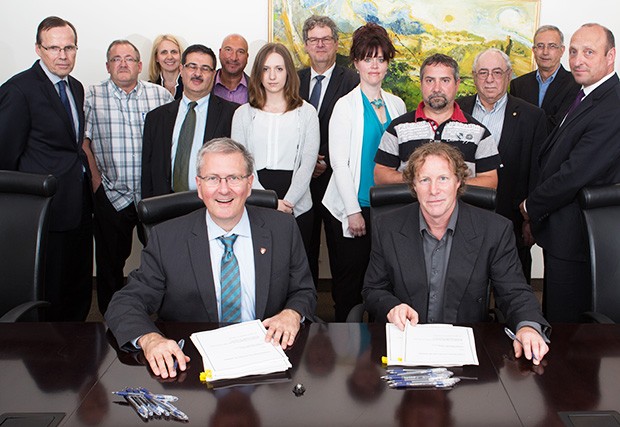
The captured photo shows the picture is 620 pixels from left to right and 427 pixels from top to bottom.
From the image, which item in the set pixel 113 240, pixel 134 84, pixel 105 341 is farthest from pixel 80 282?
pixel 105 341

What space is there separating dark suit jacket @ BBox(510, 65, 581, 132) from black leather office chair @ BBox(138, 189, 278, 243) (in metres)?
2.33

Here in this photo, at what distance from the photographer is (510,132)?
3.77 metres

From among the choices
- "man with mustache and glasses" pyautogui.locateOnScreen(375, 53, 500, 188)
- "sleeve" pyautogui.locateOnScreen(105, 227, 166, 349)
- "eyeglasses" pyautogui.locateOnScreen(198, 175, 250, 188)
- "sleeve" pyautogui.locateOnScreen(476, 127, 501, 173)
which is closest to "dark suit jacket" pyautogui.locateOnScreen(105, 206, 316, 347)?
"sleeve" pyautogui.locateOnScreen(105, 227, 166, 349)

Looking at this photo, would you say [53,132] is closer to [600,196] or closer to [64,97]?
[64,97]

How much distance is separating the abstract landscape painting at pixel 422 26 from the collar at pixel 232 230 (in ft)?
8.97

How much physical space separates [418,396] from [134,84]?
3.00 metres

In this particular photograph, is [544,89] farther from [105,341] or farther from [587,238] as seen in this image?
[105,341]

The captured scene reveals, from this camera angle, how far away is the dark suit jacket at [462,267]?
239cm

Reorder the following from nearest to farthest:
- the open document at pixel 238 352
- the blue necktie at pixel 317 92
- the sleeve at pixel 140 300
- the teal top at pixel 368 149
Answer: the open document at pixel 238 352 → the sleeve at pixel 140 300 → the teal top at pixel 368 149 → the blue necktie at pixel 317 92

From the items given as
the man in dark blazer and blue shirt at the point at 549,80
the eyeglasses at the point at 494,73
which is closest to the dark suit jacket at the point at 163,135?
the eyeglasses at the point at 494,73

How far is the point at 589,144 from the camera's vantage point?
3043 millimetres

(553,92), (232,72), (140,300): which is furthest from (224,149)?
(553,92)

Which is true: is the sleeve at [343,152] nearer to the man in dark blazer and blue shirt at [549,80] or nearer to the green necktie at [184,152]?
the green necktie at [184,152]

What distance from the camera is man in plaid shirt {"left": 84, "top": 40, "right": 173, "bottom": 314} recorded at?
12.9 feet
